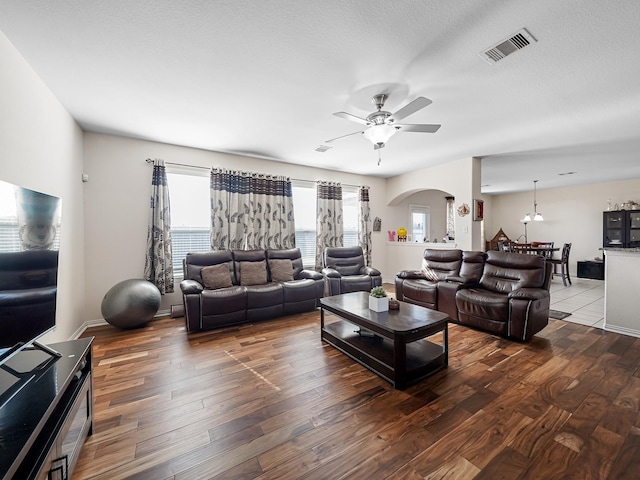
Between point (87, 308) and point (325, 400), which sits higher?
point (87, 308)

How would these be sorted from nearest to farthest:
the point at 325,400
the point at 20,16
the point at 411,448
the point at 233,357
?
1. the point at 411,448
2. the point at 20,16
3. the point at 325,400
4. the point at 233,357

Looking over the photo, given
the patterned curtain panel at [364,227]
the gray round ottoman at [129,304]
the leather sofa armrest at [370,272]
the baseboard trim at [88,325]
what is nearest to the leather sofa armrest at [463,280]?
the leather sofa armrest at [370,272]

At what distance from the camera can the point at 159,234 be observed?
413 centimetres

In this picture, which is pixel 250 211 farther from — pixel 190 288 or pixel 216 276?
pixel 190 288

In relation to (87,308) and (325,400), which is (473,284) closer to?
(325,400)

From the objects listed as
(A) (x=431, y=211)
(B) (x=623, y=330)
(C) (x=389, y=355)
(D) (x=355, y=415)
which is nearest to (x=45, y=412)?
(D) (x=355, y=415)

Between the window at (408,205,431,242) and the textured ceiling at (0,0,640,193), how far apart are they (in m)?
3.82

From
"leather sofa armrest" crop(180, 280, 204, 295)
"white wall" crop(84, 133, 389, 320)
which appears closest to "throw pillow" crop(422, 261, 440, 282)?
"leather sofa armrest" crop(180, 280, 204, 295)

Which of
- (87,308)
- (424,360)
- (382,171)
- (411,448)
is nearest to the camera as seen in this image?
(411,448)

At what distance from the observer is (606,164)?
555cm

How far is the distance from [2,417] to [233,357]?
5.99 ft

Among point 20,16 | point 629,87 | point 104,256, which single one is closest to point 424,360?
point 629,87

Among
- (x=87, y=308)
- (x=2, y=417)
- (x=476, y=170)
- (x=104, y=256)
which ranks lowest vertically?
(x=87, y=308)

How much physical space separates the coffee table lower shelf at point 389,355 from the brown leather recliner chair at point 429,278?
1265 millimetres
